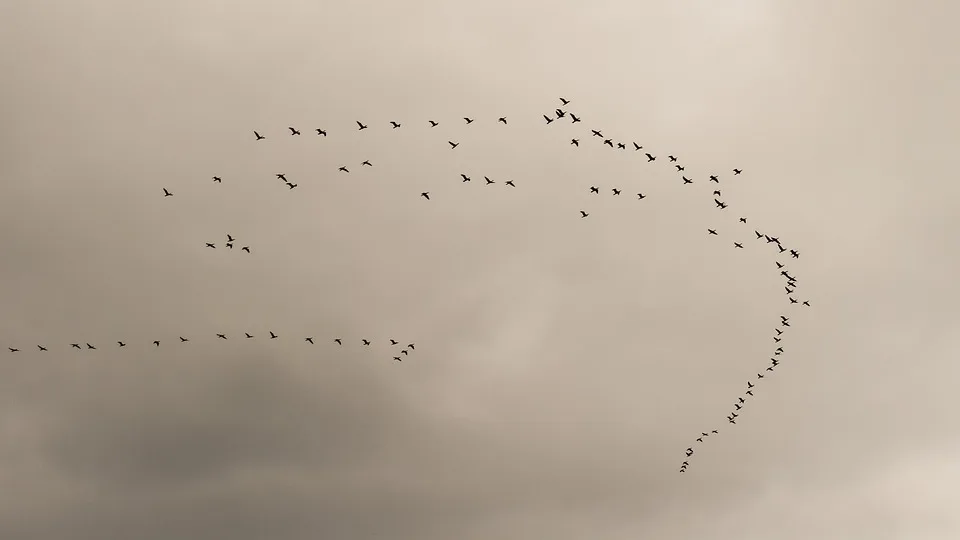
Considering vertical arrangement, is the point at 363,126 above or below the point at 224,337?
above

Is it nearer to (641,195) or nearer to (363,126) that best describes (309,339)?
(363,126)

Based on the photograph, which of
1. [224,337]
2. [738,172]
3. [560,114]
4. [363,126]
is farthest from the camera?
[224,337]

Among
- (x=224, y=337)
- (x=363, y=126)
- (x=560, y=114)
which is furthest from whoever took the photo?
(x=224, y=337)

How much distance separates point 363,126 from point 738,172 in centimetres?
6207

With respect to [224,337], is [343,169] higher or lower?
higher

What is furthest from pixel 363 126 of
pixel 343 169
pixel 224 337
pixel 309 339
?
pixel 224 337

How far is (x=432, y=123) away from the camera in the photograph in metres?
127

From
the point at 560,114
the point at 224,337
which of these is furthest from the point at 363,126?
the point at 224,337

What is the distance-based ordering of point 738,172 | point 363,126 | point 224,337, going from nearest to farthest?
point 363,126 → point 738,172 → point 224,337

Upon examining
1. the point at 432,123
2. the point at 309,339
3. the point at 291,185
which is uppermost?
the point at 432,123

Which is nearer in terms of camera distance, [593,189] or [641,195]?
[593,189]

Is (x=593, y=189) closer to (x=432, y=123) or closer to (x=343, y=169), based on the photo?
(x=432, y=123)

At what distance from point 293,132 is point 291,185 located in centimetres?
1240

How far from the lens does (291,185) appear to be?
130625mm
